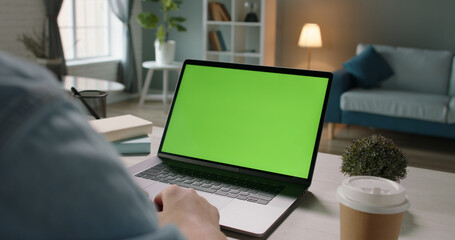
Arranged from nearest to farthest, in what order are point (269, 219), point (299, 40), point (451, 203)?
1. point (269, 219)
2. point (451, 203)
3. point (299, 40)

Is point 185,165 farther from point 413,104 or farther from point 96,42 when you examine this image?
point 96,42

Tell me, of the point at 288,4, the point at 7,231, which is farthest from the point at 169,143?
the point at 288,4

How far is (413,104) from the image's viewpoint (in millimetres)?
4121

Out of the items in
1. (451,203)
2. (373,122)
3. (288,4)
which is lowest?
(373,122)

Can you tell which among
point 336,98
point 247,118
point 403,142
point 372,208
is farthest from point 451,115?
point 372,208

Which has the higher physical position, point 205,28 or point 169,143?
point 205,28

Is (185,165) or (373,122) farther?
(373,122)

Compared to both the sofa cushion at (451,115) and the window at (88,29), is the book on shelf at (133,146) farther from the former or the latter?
the window at (88,29)

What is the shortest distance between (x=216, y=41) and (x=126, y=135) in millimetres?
4377

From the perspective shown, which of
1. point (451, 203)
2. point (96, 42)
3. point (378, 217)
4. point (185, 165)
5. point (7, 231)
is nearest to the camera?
point (7, 231)

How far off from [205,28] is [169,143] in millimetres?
4383

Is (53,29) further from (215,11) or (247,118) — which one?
(247,118)

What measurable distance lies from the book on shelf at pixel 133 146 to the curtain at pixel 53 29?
12.9 feet

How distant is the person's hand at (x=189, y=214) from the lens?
0.65 metres
